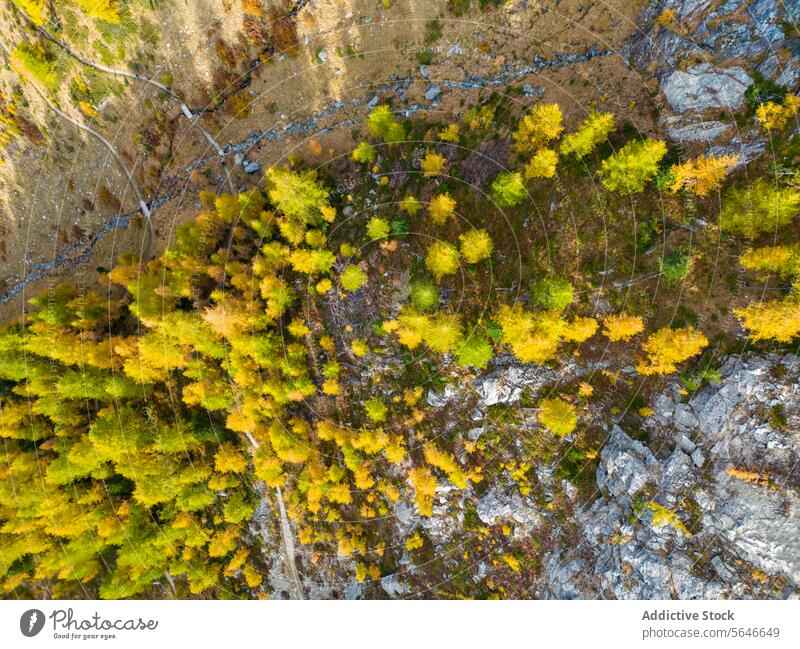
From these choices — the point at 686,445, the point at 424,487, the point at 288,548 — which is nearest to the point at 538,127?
the point at 686,445

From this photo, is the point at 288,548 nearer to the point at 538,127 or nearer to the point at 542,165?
the point at 542,165

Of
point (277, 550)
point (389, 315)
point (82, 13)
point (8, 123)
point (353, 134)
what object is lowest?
point (277, 550)

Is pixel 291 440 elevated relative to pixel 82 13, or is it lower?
lower

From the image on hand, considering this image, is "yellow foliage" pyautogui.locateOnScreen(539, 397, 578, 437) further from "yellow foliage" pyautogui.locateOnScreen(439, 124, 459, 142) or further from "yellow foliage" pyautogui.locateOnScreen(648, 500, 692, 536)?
"yellow foliage" pyautogui.locateOnScreen(439, 124, 459, 142)

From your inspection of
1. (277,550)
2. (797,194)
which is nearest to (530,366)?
(797,194)

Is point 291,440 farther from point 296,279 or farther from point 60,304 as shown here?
point 60,304

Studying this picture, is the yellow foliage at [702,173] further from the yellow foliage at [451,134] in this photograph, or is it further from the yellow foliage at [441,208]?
the yellow foliage at [451,134]


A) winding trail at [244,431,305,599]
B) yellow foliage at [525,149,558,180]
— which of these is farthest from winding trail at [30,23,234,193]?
yellow foliage at [525,149,558,180]

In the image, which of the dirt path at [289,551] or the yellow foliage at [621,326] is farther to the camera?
the dirt path at [289,551]

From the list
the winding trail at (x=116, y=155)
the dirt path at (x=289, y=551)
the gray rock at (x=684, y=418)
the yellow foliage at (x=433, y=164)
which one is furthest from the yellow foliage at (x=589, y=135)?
the winding trail at (x=116, y=155)
